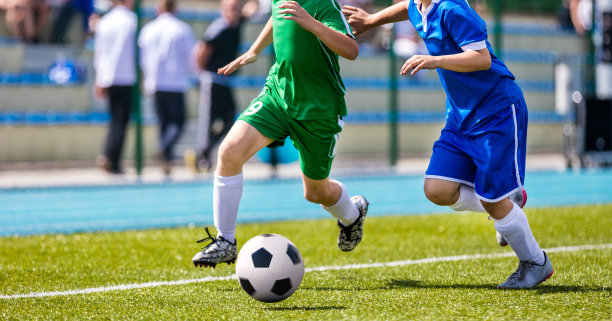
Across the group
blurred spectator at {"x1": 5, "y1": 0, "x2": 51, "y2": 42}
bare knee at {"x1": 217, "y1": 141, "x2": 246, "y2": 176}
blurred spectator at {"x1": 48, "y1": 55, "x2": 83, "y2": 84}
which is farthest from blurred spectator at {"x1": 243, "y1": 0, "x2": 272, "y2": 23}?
bare knee at {"x1": 217, "y1": 141, "x2": 246, "y2": 176}

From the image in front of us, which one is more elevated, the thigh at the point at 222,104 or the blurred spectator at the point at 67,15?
the blurred spectator at the point at 67,15

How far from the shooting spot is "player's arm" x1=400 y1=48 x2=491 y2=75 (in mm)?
3943

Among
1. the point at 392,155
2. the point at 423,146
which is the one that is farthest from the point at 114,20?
the point at 423,146

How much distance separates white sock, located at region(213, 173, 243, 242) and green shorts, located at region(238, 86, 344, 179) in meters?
0.34

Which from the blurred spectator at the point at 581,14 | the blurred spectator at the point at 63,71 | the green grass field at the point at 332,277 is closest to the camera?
the green grass field at the point at 332,277

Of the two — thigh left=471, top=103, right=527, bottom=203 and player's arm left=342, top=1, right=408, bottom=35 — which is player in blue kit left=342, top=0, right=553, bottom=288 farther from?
player's arm left=342, top=1, right=408, bottom=35

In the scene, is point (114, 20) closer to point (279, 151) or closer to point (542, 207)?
point (279, 151)

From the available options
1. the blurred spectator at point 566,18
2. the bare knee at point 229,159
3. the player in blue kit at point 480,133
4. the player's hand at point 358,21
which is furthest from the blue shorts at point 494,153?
the blurred spectator at point 566,18

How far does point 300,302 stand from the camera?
13.1 ft

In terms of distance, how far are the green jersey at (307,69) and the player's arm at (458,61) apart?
2.34ft

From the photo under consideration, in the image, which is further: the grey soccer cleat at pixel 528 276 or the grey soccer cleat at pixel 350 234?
the grey soccer cleat at pixel 350 234

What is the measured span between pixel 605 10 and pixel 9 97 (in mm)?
9529

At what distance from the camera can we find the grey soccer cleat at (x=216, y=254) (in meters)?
4.41

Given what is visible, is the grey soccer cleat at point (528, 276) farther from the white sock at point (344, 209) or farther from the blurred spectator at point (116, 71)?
the blurred spectator at point (116, 71)
